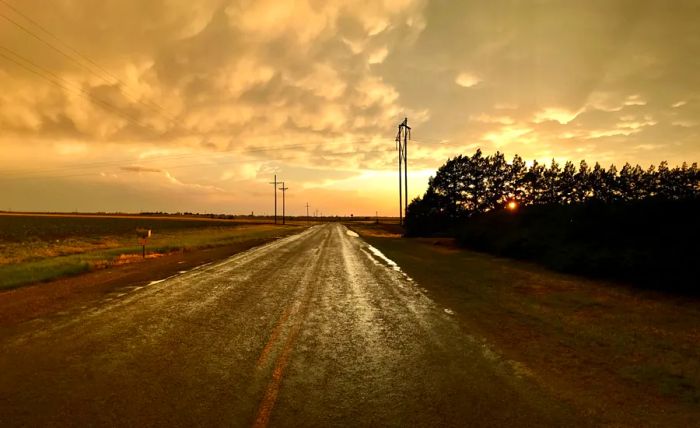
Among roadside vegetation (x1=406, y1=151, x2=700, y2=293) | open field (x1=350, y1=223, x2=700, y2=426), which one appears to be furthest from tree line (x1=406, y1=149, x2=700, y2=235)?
open field (x1=350, y1=223, x2=700, y2=426)

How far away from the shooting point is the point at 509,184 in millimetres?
64875

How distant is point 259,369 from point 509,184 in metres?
65.0

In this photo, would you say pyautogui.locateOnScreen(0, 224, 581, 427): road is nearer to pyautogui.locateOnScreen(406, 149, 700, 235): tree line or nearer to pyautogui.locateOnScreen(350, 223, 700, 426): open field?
pyautogui.locateOnScreen(350, 223, 700, 426): open field

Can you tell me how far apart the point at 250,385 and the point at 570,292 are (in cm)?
1059

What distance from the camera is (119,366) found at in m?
5.88

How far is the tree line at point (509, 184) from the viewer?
5559cm

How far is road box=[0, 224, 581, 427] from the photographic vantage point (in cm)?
439

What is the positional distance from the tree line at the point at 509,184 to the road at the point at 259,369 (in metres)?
41.0

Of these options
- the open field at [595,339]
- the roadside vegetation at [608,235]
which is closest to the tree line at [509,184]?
the roadside vegetation at [608,235]

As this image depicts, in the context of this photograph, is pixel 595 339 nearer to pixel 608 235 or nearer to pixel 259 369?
pixel 259 369

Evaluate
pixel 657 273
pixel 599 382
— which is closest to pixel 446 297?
pixel 599 382

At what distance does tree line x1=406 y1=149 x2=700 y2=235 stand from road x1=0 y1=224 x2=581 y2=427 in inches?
1613

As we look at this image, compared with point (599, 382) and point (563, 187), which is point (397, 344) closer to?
point (599, 382)

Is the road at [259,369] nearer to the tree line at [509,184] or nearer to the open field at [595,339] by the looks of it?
the open field at [595,339]
